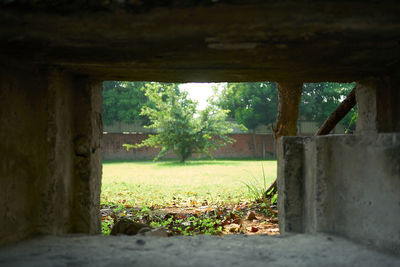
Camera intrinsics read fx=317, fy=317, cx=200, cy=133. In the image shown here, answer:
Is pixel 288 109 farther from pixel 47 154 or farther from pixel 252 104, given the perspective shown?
pixel 252 104

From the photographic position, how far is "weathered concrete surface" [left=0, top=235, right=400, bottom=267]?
1.49 meters

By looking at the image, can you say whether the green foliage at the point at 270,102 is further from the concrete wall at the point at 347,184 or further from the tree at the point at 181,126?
the concrete wall at the point at 347,184

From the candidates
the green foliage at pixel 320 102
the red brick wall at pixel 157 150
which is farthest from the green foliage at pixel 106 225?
the green foliage at pixel 320 102

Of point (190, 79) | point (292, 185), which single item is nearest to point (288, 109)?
point (190, 79)

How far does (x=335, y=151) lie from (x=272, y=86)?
27.3 meters

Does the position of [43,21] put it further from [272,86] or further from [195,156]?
[272,86]

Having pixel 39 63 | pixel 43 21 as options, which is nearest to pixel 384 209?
pixel 43 21

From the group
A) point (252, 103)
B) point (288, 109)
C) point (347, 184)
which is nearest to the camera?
point (347, 184)

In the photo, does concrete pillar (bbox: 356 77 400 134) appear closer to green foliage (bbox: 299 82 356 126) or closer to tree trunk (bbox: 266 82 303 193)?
tree trunk (bbox: 266 82 303 193)

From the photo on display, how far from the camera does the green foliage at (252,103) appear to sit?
26.9 meters

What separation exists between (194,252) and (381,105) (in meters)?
2.04

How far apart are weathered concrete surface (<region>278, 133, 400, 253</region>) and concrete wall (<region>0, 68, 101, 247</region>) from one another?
59.8 inches

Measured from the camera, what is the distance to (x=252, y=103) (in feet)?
89.3

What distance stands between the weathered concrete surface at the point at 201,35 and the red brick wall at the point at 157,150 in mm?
20215
